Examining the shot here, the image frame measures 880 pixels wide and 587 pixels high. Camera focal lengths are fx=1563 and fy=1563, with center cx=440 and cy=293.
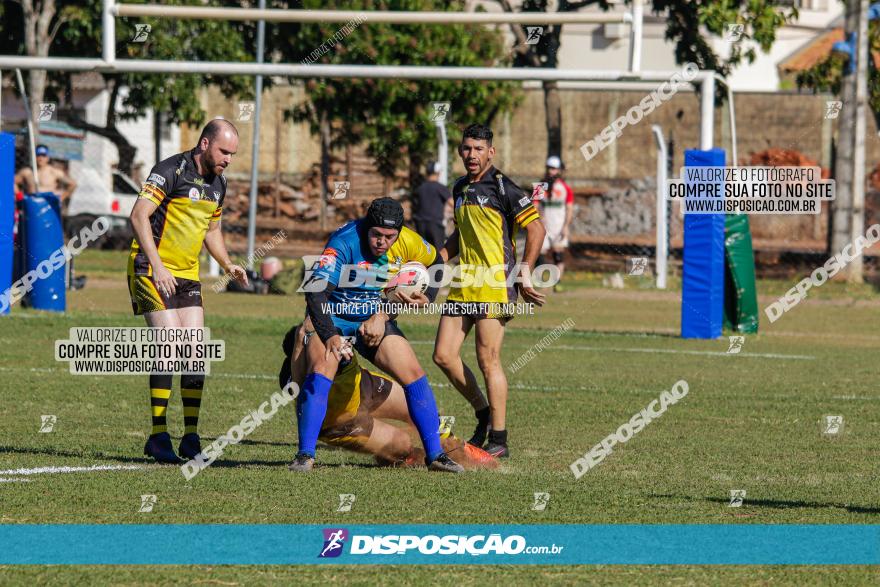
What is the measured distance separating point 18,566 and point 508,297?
4769 millimetres

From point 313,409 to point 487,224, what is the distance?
87.5 inches

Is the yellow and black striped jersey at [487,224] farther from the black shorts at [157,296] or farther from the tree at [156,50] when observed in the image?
the tree at [156,50]

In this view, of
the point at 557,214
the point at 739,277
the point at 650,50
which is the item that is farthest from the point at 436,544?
the point at 650,50

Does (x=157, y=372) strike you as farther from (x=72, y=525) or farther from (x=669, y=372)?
(x=669, y=372)

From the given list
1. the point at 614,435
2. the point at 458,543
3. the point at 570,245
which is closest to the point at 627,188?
the point at 570,245

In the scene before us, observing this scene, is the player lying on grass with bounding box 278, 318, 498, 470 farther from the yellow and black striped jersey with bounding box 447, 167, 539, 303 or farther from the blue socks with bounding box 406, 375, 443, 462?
the yellow and black striped jersey with bounding box 447, 167, 539, 303

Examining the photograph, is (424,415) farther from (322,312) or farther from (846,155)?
(846,155)

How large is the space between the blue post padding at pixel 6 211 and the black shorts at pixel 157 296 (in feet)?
28.1

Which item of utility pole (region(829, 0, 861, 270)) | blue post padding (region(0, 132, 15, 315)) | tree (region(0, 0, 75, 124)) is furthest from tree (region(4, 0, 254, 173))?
utility pole (region(829, 0, 861, 270))

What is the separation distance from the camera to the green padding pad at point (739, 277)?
59.1ft

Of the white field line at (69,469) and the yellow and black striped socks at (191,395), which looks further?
the yellow and black striped socks at (191,395)

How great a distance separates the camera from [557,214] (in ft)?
81.6

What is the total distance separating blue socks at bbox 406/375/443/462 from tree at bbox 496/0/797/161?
647 inches

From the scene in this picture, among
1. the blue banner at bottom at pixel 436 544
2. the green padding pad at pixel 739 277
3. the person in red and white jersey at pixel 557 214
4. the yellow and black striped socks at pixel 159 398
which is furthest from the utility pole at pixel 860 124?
the blue banner at bottom at pixel 436 544
